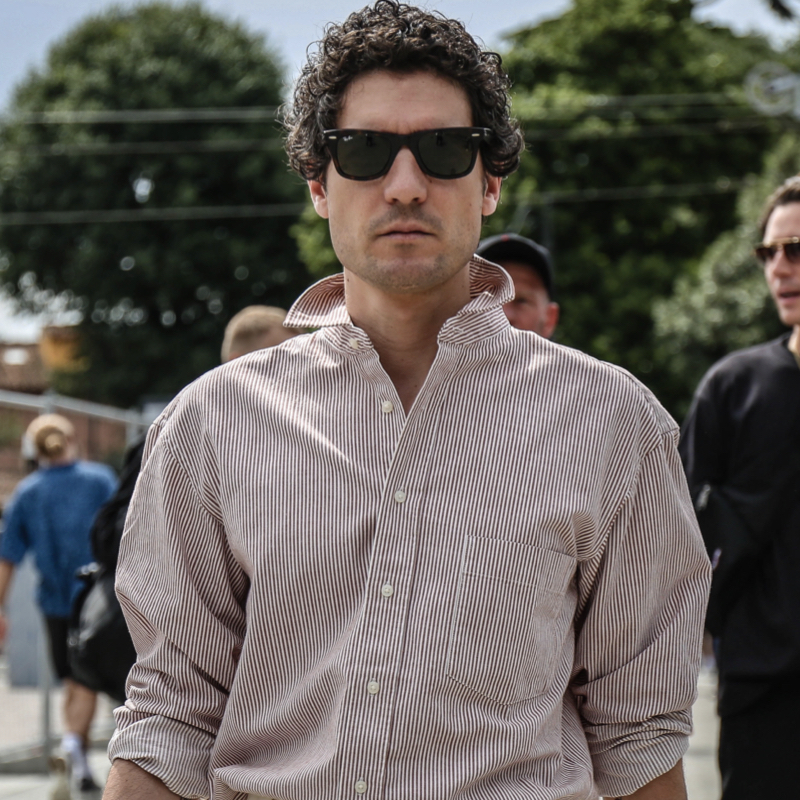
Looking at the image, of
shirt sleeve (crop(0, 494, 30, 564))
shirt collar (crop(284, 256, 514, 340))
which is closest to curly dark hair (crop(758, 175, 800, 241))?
shirt collar (crop(284, 256, 514, 340))

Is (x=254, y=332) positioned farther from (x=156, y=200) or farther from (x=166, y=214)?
(x=156, y=200)

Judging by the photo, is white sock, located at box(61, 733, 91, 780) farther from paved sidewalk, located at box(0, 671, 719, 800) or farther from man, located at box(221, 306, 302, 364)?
man, located at box(221, 306, 302, 364)

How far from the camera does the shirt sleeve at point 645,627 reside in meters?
2.06

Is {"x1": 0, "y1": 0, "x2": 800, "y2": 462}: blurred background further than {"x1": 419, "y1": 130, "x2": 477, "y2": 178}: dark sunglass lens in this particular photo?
Yes

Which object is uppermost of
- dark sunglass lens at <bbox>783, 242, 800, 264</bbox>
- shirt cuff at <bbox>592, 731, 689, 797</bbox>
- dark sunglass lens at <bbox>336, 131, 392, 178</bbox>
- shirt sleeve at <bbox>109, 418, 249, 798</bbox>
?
dark sunglass lens at <bbox>336, 131, 392, 178</bbox>

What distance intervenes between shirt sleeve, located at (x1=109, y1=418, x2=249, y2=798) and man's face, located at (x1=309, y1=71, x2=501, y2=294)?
472mm

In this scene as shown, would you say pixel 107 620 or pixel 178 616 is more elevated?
pixel 178 616

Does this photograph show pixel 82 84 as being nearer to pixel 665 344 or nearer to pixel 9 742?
pixel 665 344

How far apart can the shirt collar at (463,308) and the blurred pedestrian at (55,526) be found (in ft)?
18.8

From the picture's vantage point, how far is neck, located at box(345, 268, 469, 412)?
2160 mm

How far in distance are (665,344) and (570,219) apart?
441 cm

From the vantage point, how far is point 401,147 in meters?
2.09

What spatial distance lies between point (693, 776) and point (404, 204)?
557 cm

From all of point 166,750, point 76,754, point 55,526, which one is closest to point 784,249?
point 166,750
